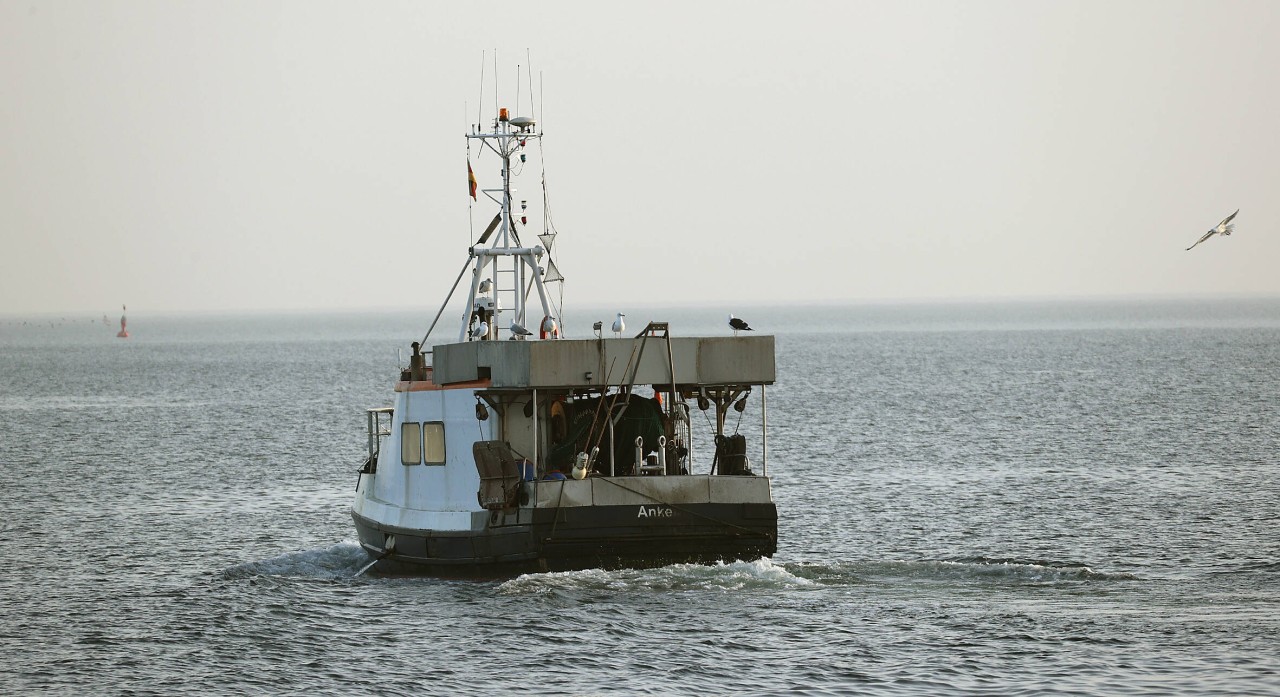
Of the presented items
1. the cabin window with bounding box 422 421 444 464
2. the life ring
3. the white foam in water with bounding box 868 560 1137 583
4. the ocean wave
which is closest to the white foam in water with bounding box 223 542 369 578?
the cabin window with bounding box 422 421 444 464

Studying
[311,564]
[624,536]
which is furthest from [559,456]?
[311,564]

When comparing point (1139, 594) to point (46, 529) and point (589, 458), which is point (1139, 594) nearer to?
point (589, 458)

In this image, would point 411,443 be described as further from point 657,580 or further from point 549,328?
point 657,580

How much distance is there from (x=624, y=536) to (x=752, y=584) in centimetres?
258

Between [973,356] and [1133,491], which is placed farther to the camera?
[973,356]

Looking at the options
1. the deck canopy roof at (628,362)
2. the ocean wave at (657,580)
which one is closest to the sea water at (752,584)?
the ocean wave at (657,580)

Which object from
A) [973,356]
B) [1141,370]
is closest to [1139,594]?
[1141,370]

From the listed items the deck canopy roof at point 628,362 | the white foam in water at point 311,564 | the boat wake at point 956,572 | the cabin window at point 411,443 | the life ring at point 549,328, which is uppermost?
the life ring at point 549,328

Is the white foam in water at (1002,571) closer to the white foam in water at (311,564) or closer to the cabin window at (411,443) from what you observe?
the cabin window at (411,443)

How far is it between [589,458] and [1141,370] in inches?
3980

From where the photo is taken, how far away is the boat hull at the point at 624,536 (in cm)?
3069

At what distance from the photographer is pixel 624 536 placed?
101 feet

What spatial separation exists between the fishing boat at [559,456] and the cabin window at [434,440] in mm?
20

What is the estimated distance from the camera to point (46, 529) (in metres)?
43.8
